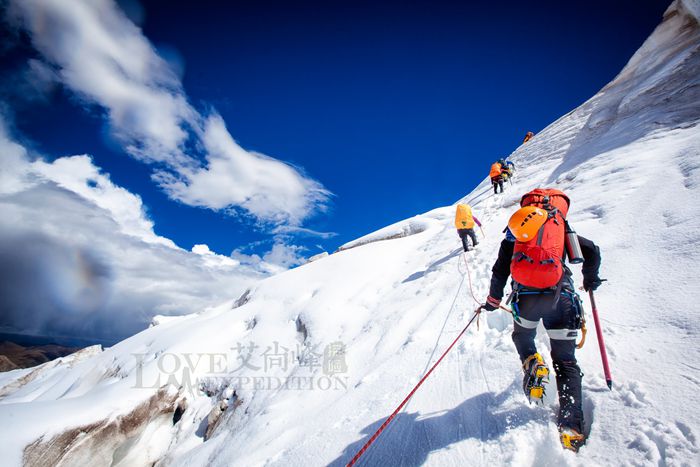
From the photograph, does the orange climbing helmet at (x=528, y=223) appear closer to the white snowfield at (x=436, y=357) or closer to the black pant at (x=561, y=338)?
the black pant at (x=561, y=338)

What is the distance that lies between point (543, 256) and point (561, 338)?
2.97ft

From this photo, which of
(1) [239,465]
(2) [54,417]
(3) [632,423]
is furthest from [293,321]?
(3) [632,423]

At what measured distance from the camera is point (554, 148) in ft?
69.7

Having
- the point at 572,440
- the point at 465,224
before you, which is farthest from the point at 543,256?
the point at 465,224

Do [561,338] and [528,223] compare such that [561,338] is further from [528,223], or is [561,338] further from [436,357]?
[436,357]

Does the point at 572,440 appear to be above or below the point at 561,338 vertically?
below

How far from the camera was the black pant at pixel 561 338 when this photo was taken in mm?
2873

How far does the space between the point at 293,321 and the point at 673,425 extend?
505 inches

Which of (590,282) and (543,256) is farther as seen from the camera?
(590,282)

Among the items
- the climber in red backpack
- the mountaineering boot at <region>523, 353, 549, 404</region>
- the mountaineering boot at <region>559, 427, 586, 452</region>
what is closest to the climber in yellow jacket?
the climber in red backpack

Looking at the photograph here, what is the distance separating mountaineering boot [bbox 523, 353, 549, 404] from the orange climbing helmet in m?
1.33

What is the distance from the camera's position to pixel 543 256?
3.02 metres

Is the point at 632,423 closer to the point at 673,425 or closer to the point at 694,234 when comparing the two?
the point at 673,425

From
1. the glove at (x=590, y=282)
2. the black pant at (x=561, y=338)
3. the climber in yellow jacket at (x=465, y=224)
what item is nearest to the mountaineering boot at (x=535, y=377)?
the black pant at (x=561, y=338)
